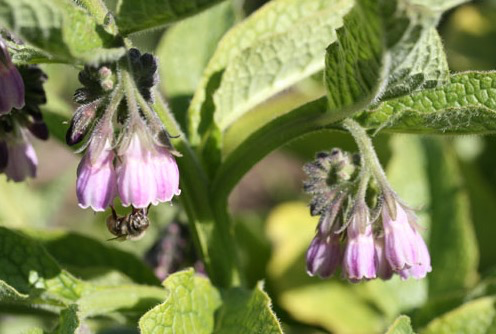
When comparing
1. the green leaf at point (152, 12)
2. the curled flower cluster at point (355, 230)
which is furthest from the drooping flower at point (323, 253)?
the green leaf at point (152, 12)

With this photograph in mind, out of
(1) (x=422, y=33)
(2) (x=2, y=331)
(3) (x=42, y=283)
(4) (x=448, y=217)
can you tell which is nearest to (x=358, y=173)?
(1) (x=422, y=33)

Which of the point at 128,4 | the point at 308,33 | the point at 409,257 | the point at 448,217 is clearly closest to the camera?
the point at 128,4

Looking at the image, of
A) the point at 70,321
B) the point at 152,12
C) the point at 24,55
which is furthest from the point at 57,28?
the point at 70,321

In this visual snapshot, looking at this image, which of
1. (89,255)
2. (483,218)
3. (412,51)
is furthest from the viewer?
Answer: (483,218)

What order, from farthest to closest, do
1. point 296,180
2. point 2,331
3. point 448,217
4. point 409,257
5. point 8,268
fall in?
point 296,180, point 2,331, point 448,217, point 8,268, point 409,257

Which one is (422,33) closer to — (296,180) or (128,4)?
(128,4)

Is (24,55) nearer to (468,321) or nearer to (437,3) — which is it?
(437,3)

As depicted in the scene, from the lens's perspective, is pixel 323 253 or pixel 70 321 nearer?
pixel 70 321
